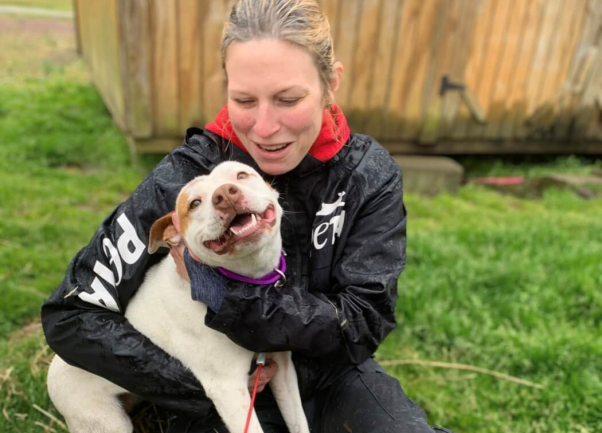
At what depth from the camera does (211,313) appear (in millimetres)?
2152

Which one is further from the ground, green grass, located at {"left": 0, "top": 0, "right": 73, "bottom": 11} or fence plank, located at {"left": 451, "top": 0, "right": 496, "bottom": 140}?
fence plank, located at {"left": 451, "top": 0, "right": 496, "bottom": 140}

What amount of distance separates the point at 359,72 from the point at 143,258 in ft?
16.8

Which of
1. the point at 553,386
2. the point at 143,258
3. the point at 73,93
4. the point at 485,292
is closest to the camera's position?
the point at 143,258

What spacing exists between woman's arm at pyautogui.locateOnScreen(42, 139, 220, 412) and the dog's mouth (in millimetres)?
471

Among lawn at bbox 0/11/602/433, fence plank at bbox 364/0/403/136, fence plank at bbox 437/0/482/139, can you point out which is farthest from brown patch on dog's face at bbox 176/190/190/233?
fence plank at bbox 437/0/482/139

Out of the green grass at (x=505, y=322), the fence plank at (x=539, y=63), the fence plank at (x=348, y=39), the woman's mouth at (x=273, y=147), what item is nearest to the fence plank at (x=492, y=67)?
the fence plank at (x=539, y=63)

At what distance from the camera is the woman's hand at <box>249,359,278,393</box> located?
2.35 meters

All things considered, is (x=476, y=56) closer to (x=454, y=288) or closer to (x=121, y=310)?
(x=454, y=288)

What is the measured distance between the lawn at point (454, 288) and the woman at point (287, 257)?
0.93m

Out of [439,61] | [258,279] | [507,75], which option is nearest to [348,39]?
[439,61]

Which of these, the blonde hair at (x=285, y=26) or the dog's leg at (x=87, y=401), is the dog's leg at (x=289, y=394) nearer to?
the dog's leg at (x=87, y=401)

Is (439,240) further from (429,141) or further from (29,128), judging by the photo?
(29,128)

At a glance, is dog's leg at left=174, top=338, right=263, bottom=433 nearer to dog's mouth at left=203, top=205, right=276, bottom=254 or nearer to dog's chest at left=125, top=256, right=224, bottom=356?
dog's chest at left=125, top=256, right=224, bottom=356

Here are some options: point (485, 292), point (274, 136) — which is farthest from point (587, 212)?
point (274, 136)
